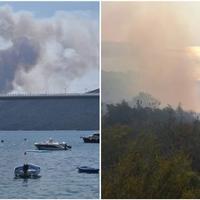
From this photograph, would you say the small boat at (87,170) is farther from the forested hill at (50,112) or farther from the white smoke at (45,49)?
the white smoke at (45,49)

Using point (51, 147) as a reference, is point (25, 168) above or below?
below

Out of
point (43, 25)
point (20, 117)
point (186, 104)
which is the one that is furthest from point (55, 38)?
point (186, 104)

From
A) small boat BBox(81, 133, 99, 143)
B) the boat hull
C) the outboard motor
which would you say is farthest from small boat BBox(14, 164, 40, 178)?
small boat BBox(81, 133, 99, 143)

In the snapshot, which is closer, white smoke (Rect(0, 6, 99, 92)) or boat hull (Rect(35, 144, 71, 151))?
boat hull (Rect(35, 144, 71, 151))

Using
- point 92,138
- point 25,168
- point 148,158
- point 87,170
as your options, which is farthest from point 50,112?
point 148,158

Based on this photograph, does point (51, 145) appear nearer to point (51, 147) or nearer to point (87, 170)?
point (51, 147)

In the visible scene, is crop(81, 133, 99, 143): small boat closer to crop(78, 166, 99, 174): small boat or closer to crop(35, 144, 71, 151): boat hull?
crop(35, 144, 71, 151): boat hull
